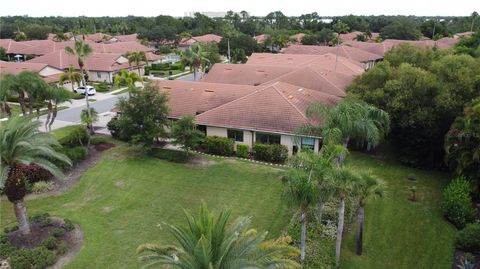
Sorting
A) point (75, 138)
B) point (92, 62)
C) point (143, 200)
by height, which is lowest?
point (143, 200)

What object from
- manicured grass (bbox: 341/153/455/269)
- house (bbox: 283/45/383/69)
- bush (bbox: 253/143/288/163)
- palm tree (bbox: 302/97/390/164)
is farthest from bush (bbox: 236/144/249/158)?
house (bbox: 283/45/383/69)

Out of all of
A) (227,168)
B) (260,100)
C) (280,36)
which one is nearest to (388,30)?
(280,36)

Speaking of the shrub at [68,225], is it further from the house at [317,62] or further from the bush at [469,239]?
the house at [317,62]

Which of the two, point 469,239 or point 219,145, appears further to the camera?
point 219,145

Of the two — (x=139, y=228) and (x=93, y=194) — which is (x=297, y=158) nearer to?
(x=139, y=228)

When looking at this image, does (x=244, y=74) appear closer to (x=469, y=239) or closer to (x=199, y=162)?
(x=199, y=162)

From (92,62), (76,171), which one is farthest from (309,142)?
(92,62)

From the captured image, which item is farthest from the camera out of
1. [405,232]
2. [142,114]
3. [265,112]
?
[265,112]

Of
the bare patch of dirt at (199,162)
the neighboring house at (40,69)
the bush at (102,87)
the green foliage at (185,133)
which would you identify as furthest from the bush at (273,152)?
the neighboring house at (40,69)
